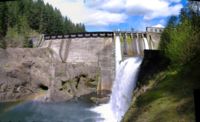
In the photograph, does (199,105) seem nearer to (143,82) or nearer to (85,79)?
(143,82)

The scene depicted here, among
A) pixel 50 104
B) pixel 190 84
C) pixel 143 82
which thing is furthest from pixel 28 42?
pixel 190 84

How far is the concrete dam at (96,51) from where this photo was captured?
225 feet

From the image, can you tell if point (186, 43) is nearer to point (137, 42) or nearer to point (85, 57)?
point (137, 42)

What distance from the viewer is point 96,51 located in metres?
73.1

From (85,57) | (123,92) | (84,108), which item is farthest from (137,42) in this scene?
(123,92)

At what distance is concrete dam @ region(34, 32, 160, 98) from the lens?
68.6m

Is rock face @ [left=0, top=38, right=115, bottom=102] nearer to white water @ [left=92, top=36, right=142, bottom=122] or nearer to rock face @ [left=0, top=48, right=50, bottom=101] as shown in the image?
rock face @ [left=0, top=48, right=50, bottom=101]

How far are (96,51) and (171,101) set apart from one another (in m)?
52.3

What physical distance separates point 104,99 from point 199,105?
55382 millimetres

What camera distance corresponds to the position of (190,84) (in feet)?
76.9

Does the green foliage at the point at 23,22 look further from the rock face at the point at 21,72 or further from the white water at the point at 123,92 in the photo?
the white water at the point at 123,92

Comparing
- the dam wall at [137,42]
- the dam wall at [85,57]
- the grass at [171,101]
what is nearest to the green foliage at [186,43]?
the grass at [171,101]

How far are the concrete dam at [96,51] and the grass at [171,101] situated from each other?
40651 millimetres

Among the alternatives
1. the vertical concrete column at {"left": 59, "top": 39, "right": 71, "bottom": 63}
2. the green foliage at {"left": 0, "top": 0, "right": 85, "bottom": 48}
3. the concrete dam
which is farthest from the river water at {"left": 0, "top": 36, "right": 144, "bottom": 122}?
the green foliage at {"left": 0, "top": 0, "right": 85, "bottom": 48}
